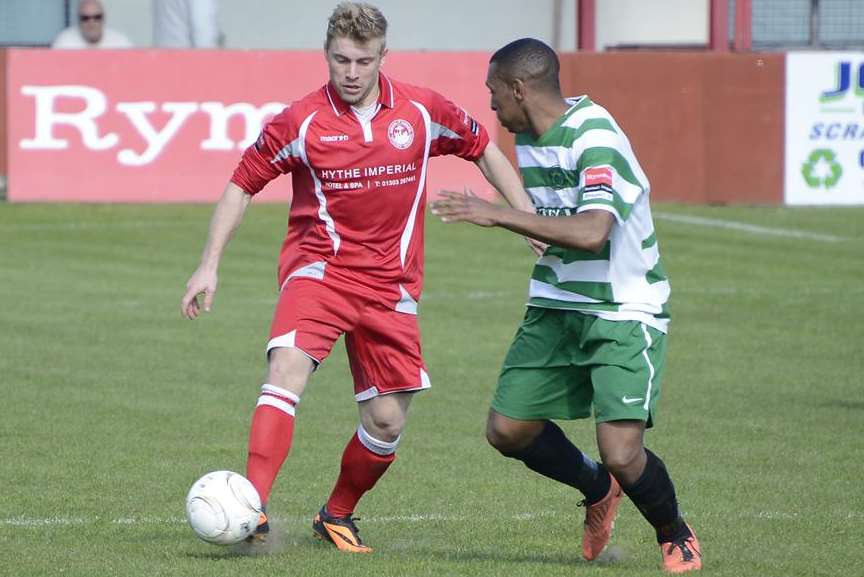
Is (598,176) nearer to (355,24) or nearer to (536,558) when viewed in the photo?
(355,24)

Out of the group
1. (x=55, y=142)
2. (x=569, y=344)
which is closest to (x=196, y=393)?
(x=569, y=344)

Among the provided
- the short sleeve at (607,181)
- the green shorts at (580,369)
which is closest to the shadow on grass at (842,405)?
the green shorts at (580,369)

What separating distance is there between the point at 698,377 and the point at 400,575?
18.4ft

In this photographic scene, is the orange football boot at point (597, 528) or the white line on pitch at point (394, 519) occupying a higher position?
the orange football boot at point (597, 528)

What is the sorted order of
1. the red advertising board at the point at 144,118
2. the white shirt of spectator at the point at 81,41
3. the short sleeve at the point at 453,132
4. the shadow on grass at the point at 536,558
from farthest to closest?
the white shirt of spectator at the point at 81,41, the red advertising board at the point at 144,118, the short sleeve at the point at 453,132, the shadow on grass at the point at 536,558

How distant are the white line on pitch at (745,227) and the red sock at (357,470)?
12682mm

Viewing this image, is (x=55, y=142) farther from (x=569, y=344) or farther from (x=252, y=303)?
(x=569, y=344)

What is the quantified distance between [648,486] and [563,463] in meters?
0.48

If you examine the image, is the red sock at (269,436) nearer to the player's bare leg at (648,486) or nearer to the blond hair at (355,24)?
the player's bare leg at (648,486)

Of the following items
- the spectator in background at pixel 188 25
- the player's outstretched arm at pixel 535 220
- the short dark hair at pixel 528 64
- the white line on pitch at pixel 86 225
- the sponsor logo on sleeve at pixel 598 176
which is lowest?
the white line on pitch at pixel 86 225

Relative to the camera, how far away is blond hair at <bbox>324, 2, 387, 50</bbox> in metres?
6.30

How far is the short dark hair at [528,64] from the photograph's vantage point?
19.6 feet

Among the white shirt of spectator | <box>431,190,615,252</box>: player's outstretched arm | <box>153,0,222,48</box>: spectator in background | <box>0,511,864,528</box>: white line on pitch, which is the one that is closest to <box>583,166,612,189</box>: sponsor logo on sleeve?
<box>431,190,615,252</box>: player's outstretched arm

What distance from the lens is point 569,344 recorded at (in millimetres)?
6137
